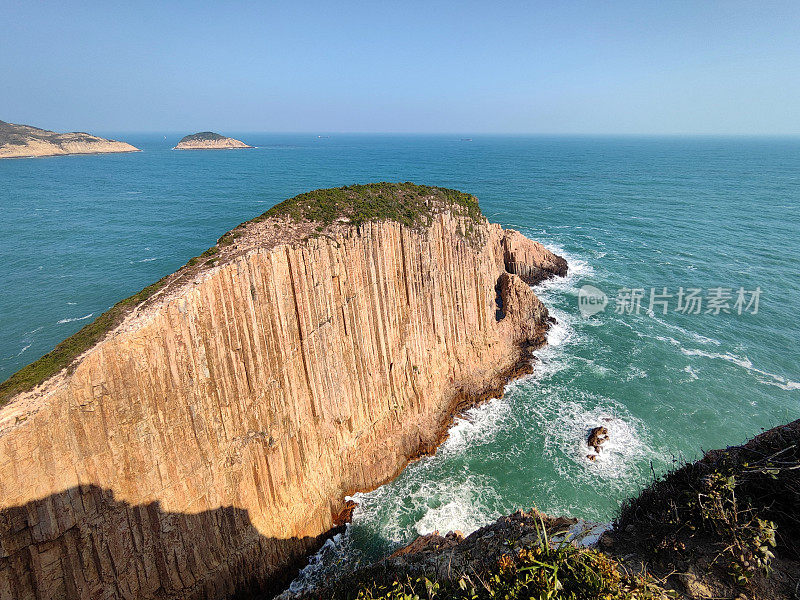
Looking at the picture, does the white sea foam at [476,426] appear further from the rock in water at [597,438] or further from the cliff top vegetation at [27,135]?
the cliff top vegetation at [27,135]

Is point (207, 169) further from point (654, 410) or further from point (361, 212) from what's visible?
point (654, 410)

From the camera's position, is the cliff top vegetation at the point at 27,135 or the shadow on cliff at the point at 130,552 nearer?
the shadow on cliff at the point at 130,552

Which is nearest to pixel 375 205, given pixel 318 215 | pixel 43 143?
pixel 318 215

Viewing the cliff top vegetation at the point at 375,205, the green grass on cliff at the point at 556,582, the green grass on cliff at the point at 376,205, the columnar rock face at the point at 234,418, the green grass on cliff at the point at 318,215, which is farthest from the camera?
the green grass on cliff at the point at 376,205

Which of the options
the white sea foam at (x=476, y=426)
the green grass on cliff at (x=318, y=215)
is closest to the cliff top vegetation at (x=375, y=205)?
the green grass on cliff at (x=318, y=215)

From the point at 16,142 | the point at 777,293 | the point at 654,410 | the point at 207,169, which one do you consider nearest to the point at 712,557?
the point at 654,410

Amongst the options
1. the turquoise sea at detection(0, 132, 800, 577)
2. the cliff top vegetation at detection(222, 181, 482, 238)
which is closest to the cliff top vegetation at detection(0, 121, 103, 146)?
the turquoise sea at detection(0, 132, 800, 577)

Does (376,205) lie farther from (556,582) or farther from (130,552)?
(556,582)

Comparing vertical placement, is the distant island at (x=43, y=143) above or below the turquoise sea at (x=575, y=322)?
above
